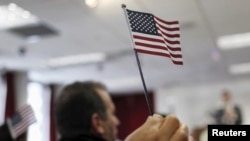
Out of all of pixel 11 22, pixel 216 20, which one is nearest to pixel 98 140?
pixel 216 20

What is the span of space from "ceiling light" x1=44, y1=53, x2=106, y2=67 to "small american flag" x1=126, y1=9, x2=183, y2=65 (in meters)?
5.92

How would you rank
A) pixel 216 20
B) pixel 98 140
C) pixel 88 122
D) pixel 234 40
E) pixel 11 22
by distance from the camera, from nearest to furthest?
1. pixel 98 140
2. pixel 88 122
3. pixel 216 20
4. pixel 11 22
5. pixel 234 40

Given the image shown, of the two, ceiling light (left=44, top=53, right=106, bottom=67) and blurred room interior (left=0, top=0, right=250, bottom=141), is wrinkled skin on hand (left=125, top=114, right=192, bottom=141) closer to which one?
blurred room interior (left=0, top=0, right=250, bottom=141)

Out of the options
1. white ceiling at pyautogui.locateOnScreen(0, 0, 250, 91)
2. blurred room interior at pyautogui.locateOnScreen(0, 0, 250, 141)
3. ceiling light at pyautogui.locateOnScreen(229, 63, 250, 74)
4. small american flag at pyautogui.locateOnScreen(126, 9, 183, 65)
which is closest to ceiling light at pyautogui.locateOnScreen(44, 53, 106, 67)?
blurred room interior at pyautogui.locateOnScreen(0, 0, 250, 141)

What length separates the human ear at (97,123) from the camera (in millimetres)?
1325

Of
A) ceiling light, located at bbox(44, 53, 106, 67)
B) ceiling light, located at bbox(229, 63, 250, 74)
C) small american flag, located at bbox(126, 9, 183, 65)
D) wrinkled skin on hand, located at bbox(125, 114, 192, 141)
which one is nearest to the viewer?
wrinkled skin on hand, located at bbox(125, 114, 192, 141)

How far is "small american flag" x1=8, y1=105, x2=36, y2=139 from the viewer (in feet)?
4.30

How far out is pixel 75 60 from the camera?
7.16m

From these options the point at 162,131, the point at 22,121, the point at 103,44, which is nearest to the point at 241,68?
the point at 22,121

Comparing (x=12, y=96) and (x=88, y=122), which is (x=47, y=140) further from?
(x=12, y=96)

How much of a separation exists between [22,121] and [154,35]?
2.35ft

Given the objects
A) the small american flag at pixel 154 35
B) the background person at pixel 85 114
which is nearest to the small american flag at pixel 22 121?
the background person at pixel 85 114

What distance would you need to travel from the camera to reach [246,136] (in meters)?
0.62

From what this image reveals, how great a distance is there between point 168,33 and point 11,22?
179 inches
